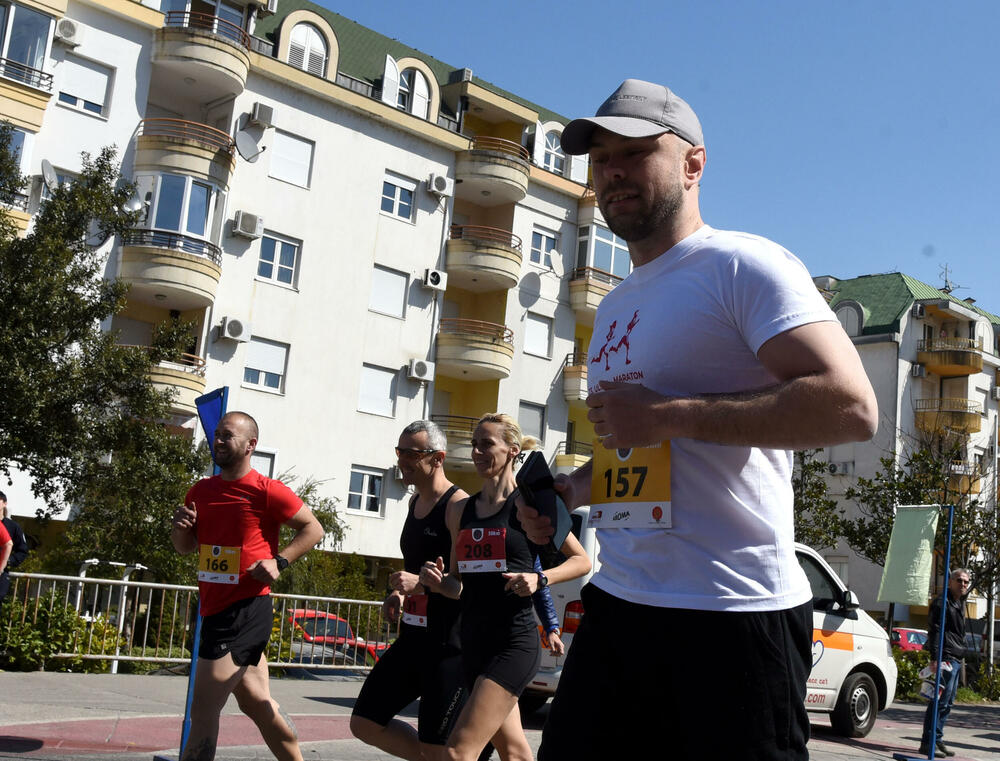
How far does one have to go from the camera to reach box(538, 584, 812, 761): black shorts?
255 centimetres

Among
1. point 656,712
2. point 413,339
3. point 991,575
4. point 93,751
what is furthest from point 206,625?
point 413,339

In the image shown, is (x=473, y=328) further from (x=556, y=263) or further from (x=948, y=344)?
(x=948, y=344)

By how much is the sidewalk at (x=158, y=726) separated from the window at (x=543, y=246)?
28.5m

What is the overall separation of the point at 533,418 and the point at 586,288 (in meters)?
5.14

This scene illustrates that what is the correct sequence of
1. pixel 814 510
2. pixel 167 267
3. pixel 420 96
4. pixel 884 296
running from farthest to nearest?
pixel 884 296, pixel 420 96, pixel 814 510, pixel 167 267

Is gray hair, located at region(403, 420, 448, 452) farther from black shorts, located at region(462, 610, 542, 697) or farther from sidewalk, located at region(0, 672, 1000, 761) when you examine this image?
sidewalk, located at region(0, 672, 1000, 761)

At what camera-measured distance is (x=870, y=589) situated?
58.0m

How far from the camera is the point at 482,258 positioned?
40.1 m

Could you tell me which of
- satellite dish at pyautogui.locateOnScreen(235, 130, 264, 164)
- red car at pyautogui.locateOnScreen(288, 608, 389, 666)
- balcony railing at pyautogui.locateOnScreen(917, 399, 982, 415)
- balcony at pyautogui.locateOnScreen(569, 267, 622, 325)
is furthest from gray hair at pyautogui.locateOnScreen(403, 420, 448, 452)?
balcony railing at pyautogui.locateOnScreen(917, 399, 982, 415)

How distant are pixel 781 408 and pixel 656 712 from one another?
750 millimetres

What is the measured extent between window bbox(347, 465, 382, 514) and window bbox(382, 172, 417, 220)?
840cm

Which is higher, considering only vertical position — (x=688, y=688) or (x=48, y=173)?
(x=48, y=173)

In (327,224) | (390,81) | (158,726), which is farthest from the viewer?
(390,81)

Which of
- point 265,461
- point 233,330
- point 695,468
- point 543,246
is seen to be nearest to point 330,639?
point 695,468
